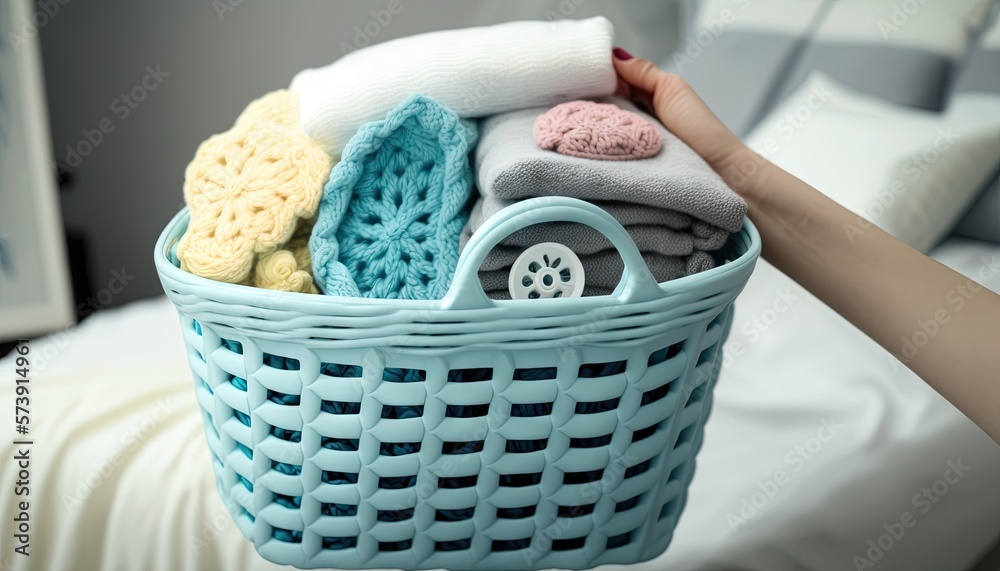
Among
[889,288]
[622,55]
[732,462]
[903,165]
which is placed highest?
[622,55]

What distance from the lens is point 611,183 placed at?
0.52 m

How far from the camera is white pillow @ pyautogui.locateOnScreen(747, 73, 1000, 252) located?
3.71ft

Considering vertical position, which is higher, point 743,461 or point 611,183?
point 611,183

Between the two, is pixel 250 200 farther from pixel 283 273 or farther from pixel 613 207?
pixel 613 207

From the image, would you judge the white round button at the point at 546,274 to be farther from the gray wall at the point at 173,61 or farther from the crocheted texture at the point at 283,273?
the gray wall at the point at 173,61

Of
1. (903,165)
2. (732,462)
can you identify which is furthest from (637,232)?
(903,165)

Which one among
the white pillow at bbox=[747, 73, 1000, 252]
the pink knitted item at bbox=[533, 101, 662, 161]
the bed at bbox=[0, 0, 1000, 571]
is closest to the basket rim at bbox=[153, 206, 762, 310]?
the pink knitted item at bbox=[533, 101, 662, 161]

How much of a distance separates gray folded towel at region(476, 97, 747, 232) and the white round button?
0.05 metres

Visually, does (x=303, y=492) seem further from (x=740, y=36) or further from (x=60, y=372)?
(x=740, y=36)

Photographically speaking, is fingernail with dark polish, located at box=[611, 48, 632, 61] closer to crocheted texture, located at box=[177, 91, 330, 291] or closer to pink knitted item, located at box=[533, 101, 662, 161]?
pink knitted item, located at box=[533, 101, 662, 161]

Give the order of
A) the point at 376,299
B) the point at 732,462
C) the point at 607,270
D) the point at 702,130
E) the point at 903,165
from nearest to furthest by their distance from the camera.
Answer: the point at 376,299, the point at 607,270, the point at 702,130, the point at 732,462, the point at 903,165

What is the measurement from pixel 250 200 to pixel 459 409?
21 cm

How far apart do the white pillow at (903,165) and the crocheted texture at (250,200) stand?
89 centimetres

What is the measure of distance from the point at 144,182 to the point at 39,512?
4.52 ft
